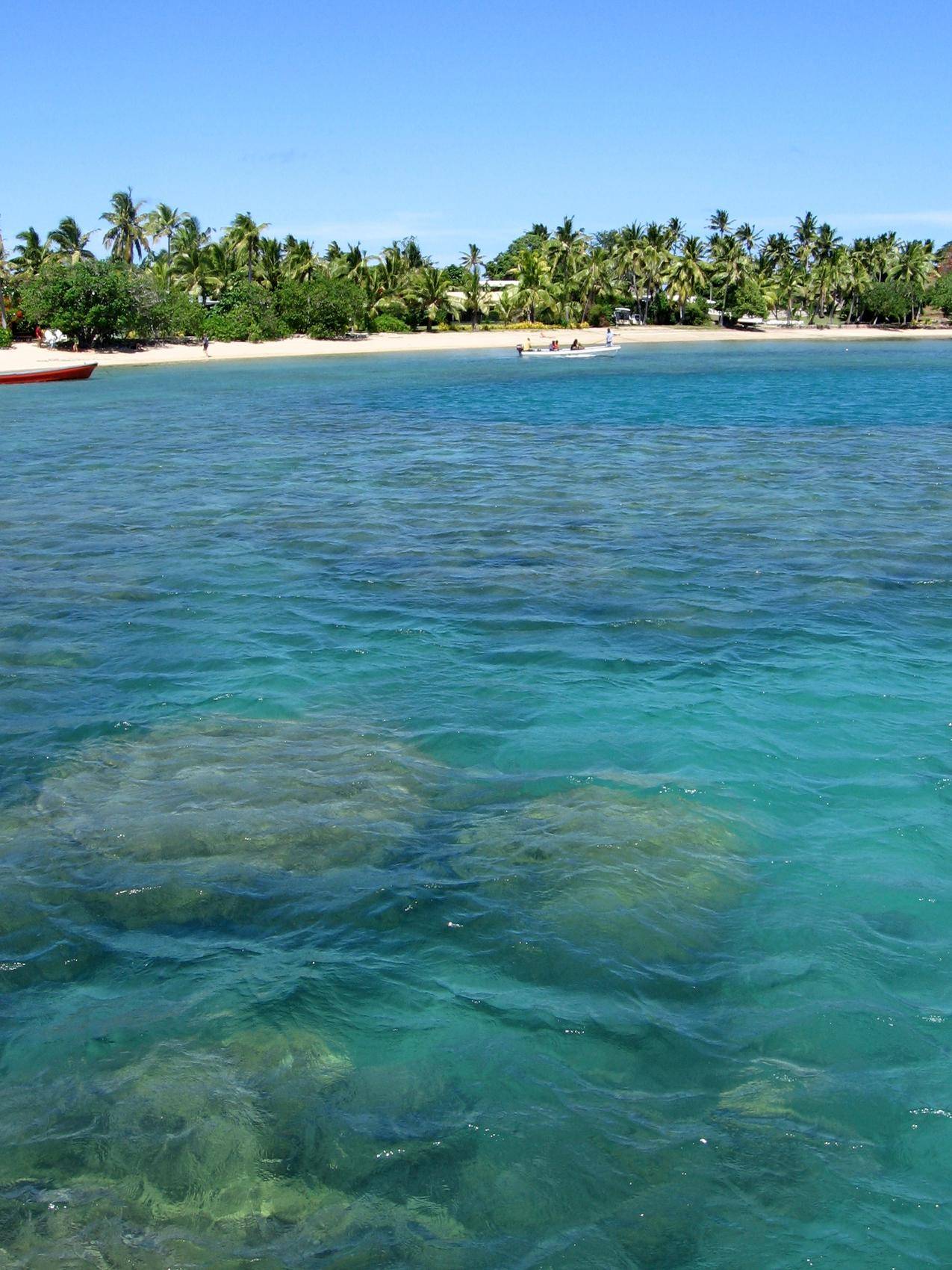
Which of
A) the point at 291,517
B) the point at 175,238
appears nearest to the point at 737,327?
the point at 175,238

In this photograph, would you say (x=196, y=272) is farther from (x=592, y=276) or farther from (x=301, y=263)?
(x=592, y=276)

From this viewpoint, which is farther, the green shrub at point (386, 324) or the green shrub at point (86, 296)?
the green shrub at point (386, 324)

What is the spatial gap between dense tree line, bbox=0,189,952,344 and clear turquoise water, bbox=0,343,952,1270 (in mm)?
64459

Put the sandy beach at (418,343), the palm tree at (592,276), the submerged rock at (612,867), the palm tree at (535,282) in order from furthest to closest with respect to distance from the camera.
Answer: the palm tree at (592,276) → the palm tree at (535,282) → the sandy beach at (418,343) → the submerged rock at (612,867)

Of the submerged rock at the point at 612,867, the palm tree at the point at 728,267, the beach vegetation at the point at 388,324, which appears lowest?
the submerged rock at the point at 612,867

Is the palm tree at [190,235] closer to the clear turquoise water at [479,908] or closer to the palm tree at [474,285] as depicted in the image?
the palm tree at [474,285]

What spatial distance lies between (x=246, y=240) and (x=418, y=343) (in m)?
17.0

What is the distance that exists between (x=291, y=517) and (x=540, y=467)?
8.41 m

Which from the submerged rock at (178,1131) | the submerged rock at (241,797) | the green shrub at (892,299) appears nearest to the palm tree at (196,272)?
the green shrub at (892,299)

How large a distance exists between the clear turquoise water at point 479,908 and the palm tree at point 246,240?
8155cm

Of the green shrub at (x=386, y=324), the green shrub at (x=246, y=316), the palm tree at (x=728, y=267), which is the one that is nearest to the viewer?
the green shrub at (x=246, y=316)

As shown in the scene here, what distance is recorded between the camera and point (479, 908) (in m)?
6.75

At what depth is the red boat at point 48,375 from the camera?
5653 centimetres

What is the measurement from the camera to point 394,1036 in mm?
5699
